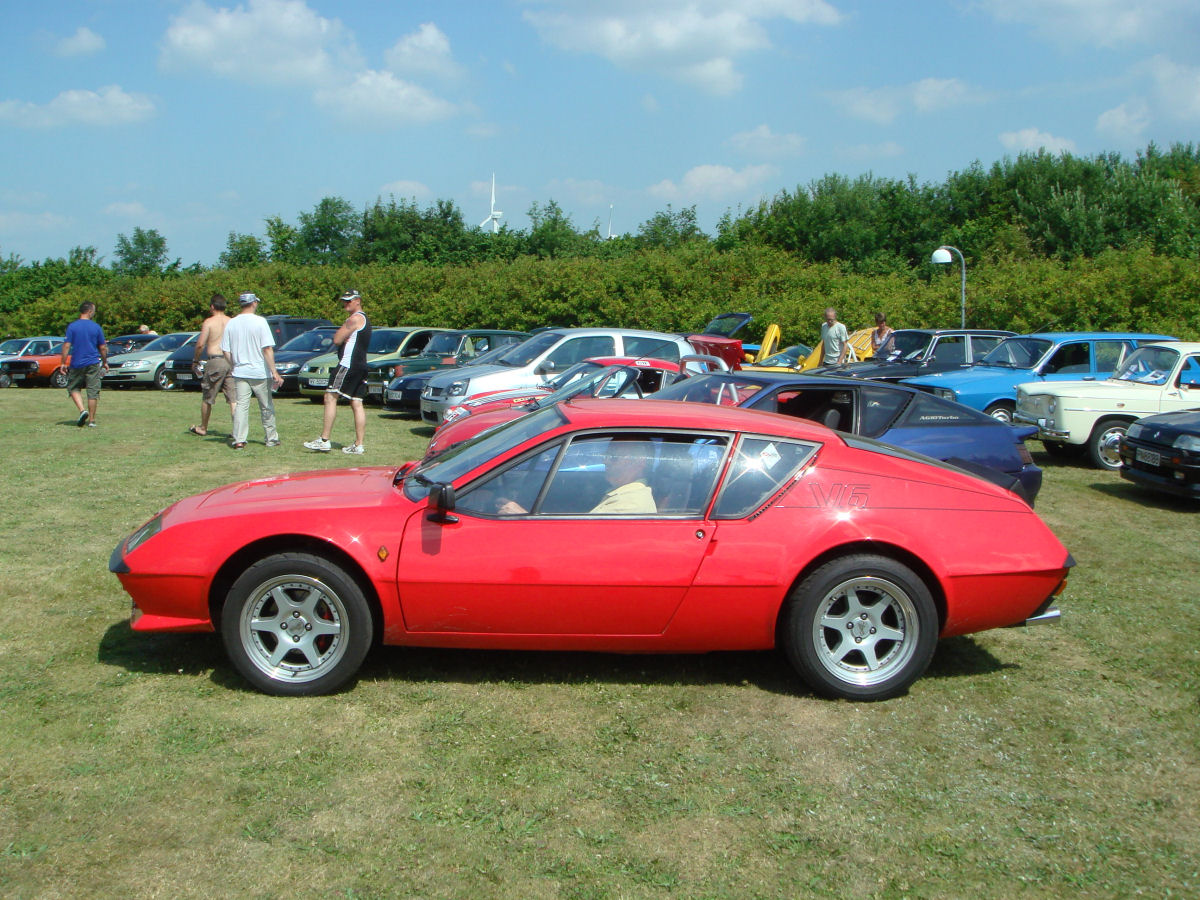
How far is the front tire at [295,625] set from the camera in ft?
14.5

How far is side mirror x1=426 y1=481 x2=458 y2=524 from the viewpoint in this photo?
440 cm

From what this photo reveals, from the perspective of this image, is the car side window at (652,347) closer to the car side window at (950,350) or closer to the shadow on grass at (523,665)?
the car side window at (950,350)

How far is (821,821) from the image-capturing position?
3.55 metres

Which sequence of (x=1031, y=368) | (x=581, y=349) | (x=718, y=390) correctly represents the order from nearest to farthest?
(x=718, y=390), (x=1031, y=368), (x=581, y=349)

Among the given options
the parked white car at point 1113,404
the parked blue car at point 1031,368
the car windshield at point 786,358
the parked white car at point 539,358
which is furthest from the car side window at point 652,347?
the parked white car at point 1113,404

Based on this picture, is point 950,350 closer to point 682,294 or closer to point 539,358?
point 539,358

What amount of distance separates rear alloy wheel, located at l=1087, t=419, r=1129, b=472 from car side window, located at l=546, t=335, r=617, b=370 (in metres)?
6.75

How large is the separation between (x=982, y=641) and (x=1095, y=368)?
10912 mm

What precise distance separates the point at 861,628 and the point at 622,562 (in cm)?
119

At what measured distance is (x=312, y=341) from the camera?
2306cm

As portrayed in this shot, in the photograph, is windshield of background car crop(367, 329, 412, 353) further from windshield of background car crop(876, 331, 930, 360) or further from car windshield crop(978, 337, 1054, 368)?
car windshield crop(978, 337, 1054, 368)

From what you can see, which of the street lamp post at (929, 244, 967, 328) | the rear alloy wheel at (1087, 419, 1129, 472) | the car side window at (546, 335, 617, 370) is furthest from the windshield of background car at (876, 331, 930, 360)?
the car side window at (546, 335, 617, 370)

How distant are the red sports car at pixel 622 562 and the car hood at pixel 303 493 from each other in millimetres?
30

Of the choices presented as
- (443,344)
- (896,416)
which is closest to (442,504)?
(896,416)
